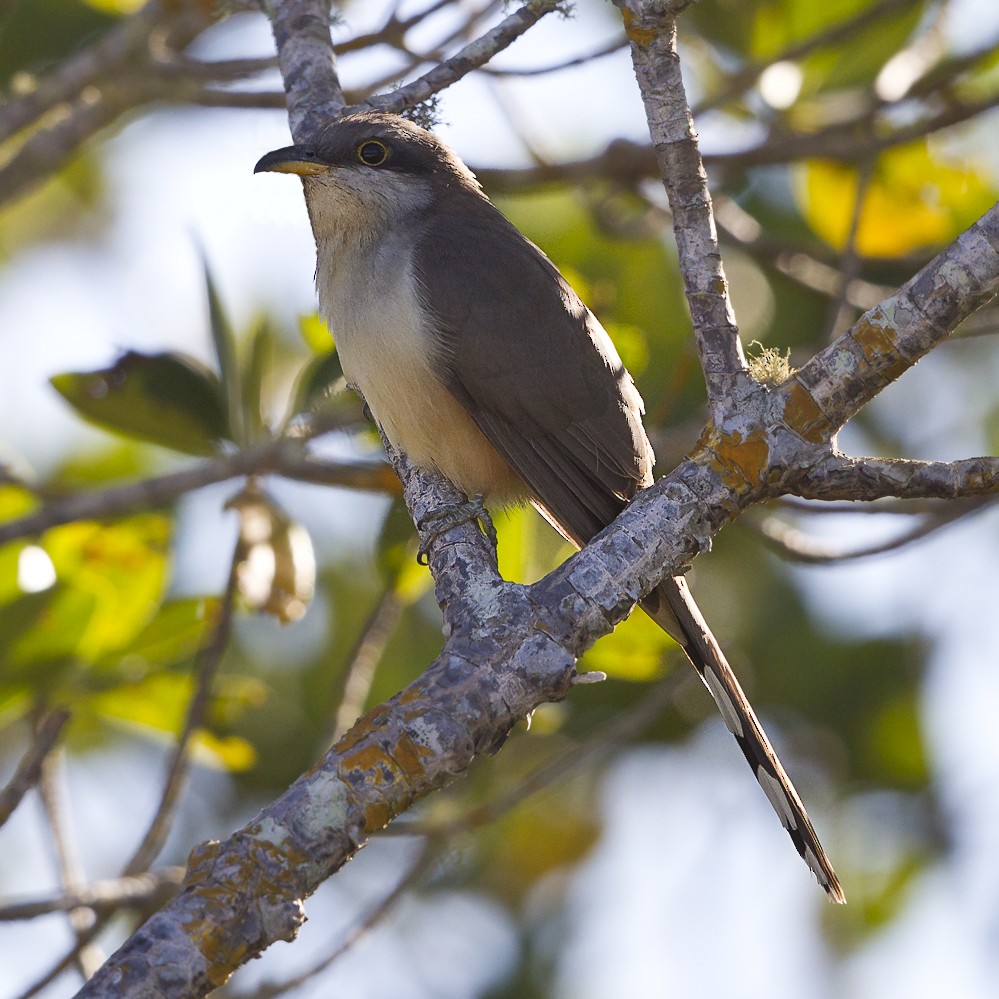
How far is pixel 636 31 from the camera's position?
11.3ft

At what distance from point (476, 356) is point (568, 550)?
1159 mm

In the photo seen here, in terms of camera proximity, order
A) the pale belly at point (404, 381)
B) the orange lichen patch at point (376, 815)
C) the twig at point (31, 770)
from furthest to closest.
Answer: the pale belly at point (404, 381) → the twig at point (31, 770) → the orange lichen patch at point (376, 815)

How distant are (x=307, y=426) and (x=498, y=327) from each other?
0.89m

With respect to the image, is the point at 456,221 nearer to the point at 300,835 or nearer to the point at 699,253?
the point at 699,253

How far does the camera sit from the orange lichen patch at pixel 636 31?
343 centimetres

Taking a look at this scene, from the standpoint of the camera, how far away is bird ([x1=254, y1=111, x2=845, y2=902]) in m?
4.67

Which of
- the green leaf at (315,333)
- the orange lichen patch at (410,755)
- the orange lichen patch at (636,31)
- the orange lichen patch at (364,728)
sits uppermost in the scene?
the green leaf at (315,333)

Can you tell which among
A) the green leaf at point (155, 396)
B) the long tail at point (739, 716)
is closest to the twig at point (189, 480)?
the green leaf at point (155, 396)

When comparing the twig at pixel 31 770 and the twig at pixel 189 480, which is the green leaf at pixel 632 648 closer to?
the twig at pixel 189 480

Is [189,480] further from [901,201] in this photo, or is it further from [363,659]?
[901,201]

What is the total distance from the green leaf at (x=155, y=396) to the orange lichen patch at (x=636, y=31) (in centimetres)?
236

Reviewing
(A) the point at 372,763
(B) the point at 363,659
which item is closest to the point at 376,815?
(A) the point at 372,763

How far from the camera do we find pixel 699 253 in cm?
351

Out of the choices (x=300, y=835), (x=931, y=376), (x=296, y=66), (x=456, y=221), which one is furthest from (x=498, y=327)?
(x=931, y=376)
